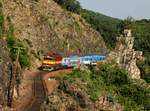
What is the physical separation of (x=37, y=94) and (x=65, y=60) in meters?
32.7

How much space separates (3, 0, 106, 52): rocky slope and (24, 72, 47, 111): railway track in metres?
23.7

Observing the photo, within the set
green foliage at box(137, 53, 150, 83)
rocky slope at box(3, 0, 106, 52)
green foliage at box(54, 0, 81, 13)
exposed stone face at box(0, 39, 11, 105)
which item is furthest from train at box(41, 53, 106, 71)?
green foliage at box(54, 0, 81, 13)

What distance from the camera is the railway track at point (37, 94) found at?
57750 mm

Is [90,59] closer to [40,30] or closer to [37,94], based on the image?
[40,30]

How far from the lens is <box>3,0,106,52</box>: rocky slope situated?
106 metres

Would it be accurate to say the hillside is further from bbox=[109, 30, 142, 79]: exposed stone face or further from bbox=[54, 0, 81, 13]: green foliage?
bbox=[109, 30, 142, 79]: exposed stone face

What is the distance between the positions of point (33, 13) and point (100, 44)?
34.1m

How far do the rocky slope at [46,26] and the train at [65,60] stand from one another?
26.1 ft

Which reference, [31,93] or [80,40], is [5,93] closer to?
[31,93]

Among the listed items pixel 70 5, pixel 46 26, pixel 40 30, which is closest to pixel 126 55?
pixel 40 30

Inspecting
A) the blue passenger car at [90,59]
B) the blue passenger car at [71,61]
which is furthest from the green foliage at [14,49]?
the blue passenger car at [90,59]

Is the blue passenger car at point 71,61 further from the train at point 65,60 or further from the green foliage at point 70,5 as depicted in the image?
the green foliage at point 70,5

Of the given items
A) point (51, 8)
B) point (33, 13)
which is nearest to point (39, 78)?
point (33, 13)

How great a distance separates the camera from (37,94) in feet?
217
